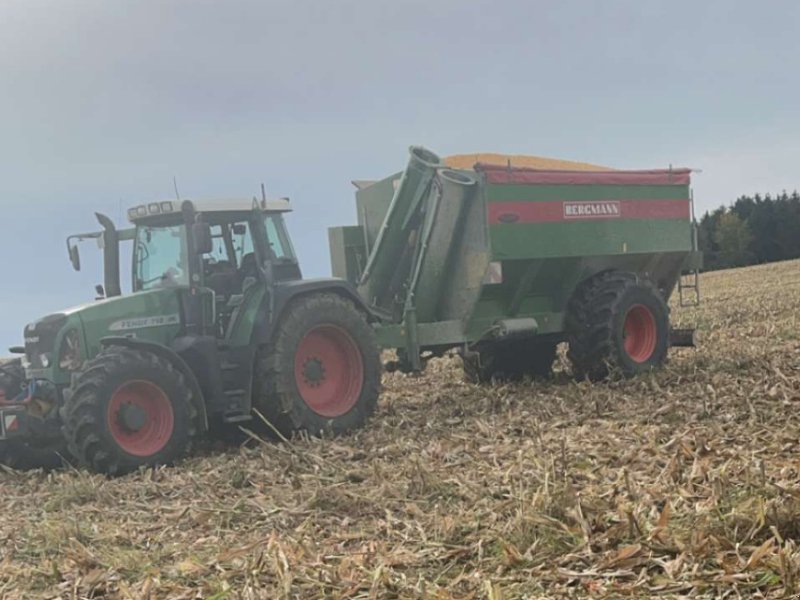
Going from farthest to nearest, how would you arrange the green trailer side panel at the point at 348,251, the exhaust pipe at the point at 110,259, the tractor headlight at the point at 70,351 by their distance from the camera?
1. the green trailer side panel at the point at 348,251
2. the exhaust pipe at the point at 110,259
3. the tractor headlight at the point at 70,351

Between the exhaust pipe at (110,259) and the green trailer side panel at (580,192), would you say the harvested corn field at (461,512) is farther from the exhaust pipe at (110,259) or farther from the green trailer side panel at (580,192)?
the green trailer side panel at (580,192)

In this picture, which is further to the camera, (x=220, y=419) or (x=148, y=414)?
(x=220, y=419)

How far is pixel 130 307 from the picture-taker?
7520mm

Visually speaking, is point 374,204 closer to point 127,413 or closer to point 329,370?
point 329,370

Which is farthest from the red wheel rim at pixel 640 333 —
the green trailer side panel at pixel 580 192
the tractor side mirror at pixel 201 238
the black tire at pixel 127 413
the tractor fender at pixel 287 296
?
the black tire at pixel 127 413

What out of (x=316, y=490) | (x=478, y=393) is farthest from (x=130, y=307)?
(x=478, y=393)

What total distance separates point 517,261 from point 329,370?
245cm

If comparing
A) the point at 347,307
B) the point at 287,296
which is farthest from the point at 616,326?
the point at 287,296

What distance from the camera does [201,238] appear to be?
24.0ft

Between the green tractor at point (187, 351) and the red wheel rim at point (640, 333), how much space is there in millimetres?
3570

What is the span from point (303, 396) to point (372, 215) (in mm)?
3140

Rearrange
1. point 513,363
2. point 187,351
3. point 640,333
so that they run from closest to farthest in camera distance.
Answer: point 187,351
point 640,333
point 513,363

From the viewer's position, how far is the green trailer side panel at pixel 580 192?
928 cm

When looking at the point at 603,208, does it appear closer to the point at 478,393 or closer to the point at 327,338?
the point at 478,393
